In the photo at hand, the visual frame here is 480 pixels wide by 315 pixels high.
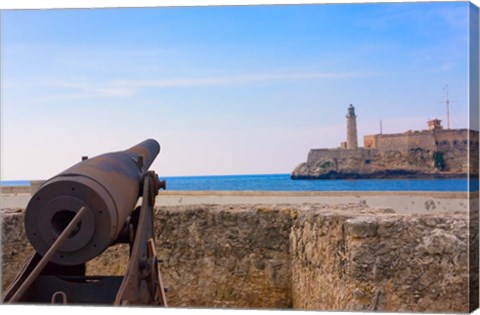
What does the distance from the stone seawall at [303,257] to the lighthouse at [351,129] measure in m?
1.52

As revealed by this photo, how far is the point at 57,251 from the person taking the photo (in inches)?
182

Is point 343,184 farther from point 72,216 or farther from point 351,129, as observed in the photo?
point 72,216

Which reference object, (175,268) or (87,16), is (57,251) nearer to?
(87,16)

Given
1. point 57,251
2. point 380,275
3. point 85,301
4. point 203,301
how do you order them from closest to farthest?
point 57,251 → point 85,301 → point 380,275 → point 203,301

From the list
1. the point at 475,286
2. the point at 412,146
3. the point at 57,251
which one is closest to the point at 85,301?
the point at 57,251

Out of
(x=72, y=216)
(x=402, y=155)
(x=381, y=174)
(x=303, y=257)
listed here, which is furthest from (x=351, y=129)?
(x=72, y=216)

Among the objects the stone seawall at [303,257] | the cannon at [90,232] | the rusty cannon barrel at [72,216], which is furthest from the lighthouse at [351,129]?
the rusty cannon barrel at [72,216]

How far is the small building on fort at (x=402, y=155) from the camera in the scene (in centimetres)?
589

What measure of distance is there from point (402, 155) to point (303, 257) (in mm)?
1648

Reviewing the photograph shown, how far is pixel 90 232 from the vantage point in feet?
15.0

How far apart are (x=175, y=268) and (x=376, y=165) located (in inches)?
151

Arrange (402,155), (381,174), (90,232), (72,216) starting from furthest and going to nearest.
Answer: (381,174) → (402,155) → (72,216) → (90,232)

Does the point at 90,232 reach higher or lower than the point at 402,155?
lower

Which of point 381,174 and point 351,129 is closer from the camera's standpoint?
point 381,174
